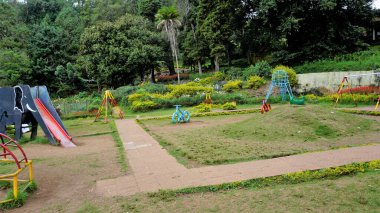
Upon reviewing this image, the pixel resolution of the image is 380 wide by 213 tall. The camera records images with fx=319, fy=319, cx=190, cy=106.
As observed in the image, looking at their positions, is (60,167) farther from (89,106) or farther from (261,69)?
(261,69)

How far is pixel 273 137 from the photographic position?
9.76m

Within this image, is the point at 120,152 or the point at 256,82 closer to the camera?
the point at 120,152

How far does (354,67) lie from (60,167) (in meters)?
23.4

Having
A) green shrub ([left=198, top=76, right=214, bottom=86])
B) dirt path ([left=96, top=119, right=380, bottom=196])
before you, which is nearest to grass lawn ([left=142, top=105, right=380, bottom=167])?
dirt path ([left=96, top=119, right=380, bottom=196])

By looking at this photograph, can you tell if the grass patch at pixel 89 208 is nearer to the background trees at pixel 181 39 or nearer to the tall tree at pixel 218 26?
the background trees at pixel 181 39

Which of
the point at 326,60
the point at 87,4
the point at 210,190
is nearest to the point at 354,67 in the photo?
the point at 326,60

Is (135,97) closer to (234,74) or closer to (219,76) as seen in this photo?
(219,76)

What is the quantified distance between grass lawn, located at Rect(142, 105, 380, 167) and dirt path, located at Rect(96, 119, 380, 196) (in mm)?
492

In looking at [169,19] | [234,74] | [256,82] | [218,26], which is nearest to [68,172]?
[256,82]

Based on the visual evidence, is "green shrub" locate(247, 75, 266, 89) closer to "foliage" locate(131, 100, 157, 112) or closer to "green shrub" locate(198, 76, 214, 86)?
"green shrub" locate(198, 76, 214, 86)

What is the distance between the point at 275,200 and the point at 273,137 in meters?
4.95

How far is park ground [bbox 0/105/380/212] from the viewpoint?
495cm

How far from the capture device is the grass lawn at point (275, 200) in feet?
15.4

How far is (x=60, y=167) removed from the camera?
801 cm
